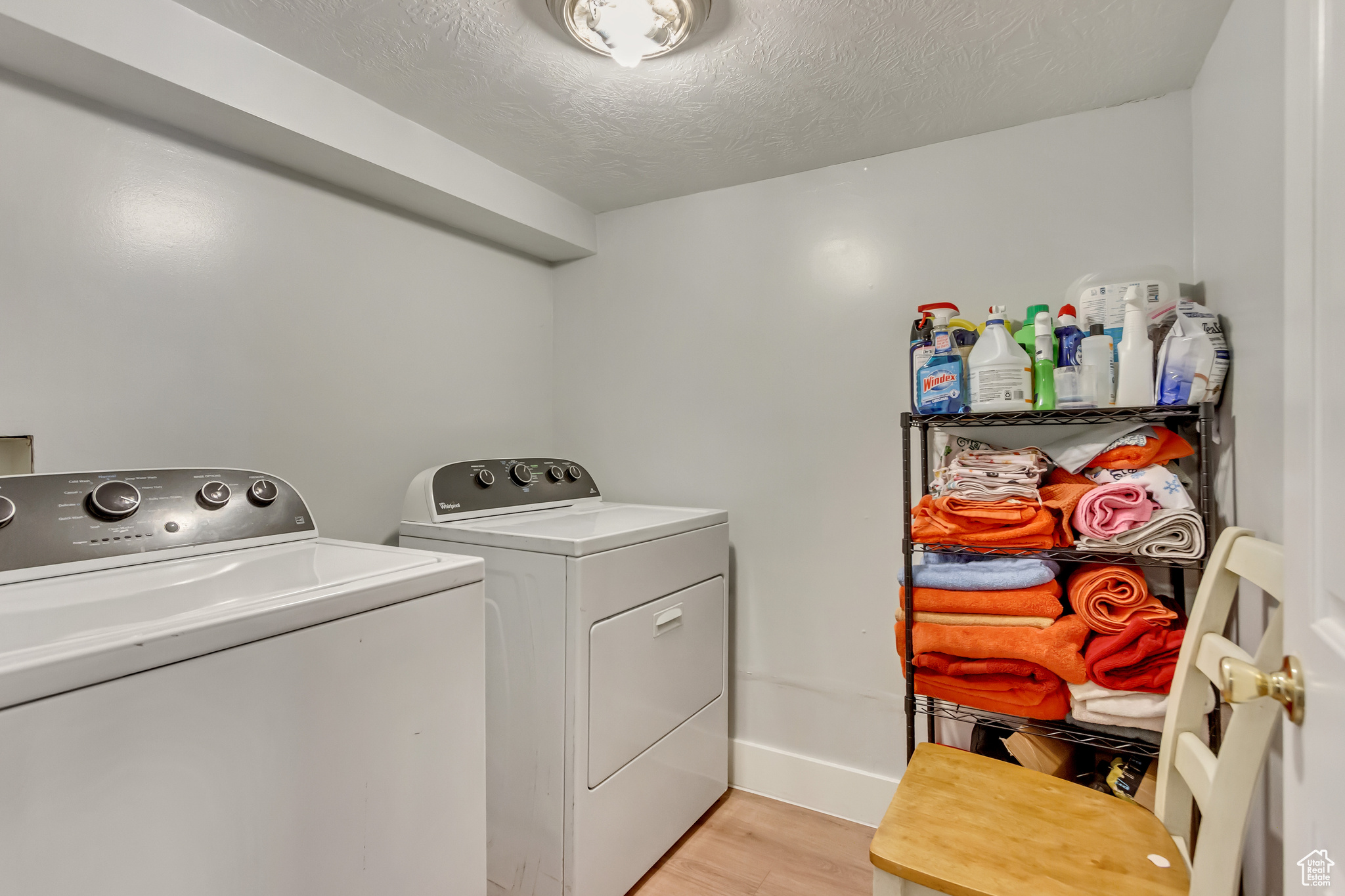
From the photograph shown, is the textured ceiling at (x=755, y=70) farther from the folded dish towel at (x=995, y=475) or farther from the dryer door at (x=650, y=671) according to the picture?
the dryer door at (x=650, y=671)

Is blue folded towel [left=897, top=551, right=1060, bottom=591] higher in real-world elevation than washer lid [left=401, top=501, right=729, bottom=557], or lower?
lower

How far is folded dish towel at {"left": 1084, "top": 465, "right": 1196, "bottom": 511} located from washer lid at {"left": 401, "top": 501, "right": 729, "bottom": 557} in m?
1.04

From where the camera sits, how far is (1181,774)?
3.47ft

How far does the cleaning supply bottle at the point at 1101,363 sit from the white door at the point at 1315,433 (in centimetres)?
85

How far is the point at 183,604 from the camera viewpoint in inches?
35.1

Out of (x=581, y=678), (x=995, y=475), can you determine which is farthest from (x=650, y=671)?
(x=995, y=475)

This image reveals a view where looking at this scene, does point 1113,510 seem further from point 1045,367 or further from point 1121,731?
point 1121,731

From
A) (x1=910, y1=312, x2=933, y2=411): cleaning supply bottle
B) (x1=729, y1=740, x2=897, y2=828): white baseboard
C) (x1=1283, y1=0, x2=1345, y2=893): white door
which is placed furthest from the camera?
(x1=729, y1=740, x2=897, y2=828): white baseboard

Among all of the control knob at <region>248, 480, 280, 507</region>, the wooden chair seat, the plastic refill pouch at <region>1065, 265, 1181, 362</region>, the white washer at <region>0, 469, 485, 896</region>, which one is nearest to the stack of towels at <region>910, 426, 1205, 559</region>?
the plastic refill pouch at <region>1065, 265, 1181, 362</region>

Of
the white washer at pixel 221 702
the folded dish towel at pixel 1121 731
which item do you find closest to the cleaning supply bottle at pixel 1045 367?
the folded dish towel at pixel 1121 731

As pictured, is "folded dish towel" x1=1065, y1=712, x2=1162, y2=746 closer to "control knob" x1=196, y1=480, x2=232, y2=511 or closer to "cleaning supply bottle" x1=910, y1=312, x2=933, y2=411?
"cleaning supply bottle" x1=910, y1=312, x2=933, y2=411

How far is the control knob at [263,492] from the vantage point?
4.38 ft

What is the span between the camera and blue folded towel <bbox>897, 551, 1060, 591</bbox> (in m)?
1.44

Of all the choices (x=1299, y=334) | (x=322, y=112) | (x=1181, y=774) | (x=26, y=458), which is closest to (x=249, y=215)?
(x=322, y=112)
